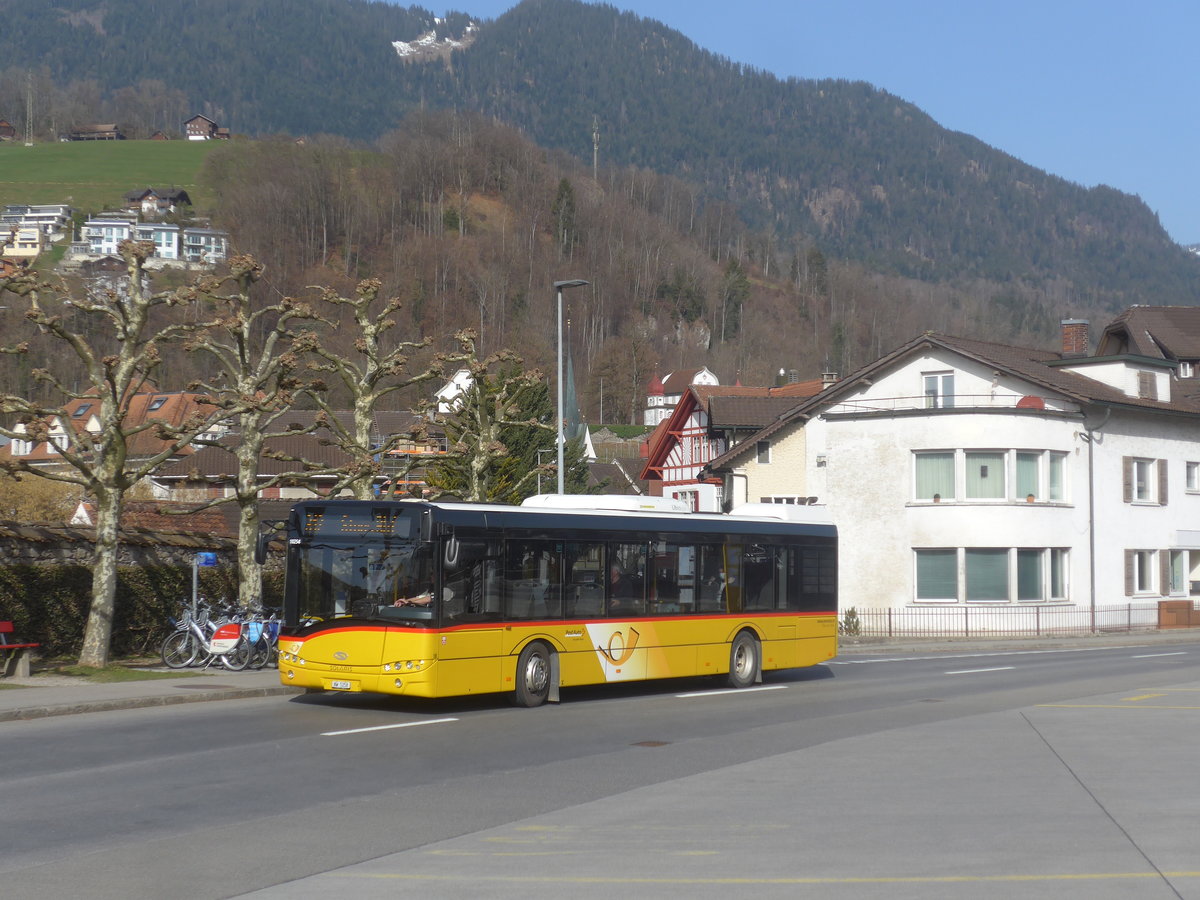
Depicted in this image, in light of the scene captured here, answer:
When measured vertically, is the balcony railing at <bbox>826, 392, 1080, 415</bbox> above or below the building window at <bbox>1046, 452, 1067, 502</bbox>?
above

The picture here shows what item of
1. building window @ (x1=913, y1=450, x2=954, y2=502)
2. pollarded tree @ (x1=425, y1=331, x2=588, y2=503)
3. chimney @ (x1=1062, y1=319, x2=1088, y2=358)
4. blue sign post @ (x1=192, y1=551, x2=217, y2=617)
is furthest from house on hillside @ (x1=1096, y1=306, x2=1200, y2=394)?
blue sign post @ (x1=192, y1=551, x2=217, y2=617)

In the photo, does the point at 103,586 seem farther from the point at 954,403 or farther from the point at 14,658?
the point at 954,403

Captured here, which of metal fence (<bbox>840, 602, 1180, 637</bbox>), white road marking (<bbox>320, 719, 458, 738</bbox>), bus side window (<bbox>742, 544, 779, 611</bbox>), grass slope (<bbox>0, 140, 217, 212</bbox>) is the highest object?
grass slope (<bbox>0, 140, 217, 212</bbox>)

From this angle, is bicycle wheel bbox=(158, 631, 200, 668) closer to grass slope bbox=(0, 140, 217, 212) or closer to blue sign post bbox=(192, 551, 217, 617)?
blue sign post bbox=(192, 551, 217, 617)

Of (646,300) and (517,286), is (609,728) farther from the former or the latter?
(646,300)

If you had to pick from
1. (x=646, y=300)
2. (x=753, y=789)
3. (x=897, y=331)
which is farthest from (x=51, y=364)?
(x=897, y=331)

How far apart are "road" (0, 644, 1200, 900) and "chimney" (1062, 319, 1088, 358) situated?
4037 centimetres

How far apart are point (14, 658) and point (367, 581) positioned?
679cm

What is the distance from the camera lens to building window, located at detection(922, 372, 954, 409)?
46.3m

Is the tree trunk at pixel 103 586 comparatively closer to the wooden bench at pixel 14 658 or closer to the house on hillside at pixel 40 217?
the wooden bench at pixel 14 658

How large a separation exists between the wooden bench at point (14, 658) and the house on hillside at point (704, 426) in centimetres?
3965

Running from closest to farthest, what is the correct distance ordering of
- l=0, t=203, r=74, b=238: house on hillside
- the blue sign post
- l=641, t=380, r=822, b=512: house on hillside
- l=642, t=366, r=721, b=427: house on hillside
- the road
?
the road → the blue sign post → l=641, t=380, r=822, b=512: house on hillside → l=642, t=366, r=721, b=427: house on hillside → l=0, t=203, r=74, b=238: house on hillside

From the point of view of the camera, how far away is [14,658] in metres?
20.7

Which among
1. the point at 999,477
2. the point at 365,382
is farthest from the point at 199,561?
the point at 999,477
